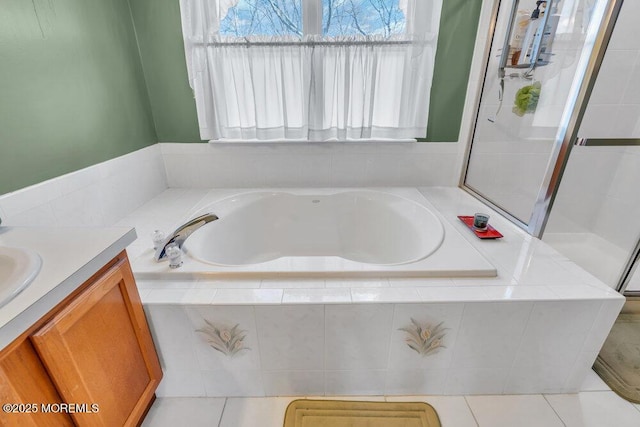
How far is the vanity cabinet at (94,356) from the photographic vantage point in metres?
0.63

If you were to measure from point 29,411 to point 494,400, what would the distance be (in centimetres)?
152

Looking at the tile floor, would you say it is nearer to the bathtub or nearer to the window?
the bathtub

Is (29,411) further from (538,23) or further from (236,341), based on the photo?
(538,23)

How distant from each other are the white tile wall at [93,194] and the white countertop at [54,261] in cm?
21

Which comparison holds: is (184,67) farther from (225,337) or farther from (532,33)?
(532,33)

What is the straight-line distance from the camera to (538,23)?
1521 millimetres

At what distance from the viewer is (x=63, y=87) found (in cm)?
127

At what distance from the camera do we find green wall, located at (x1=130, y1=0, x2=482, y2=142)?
1.77m

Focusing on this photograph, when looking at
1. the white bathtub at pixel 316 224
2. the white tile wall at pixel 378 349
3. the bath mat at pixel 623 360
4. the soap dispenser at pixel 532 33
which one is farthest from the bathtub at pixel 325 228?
the soap dispenser at pixel 532 33

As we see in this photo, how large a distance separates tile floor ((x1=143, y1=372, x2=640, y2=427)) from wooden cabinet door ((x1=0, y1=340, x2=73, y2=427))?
0.59m

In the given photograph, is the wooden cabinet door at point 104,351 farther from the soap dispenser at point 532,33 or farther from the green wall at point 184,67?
the soap dispenser at point 532,33

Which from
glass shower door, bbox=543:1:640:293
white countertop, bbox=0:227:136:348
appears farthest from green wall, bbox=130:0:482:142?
white countertop, bbox=0:227:136:348

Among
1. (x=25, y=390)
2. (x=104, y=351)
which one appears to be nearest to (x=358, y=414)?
(x=104, y=351)

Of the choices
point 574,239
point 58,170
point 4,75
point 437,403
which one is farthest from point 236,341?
point 574,239
